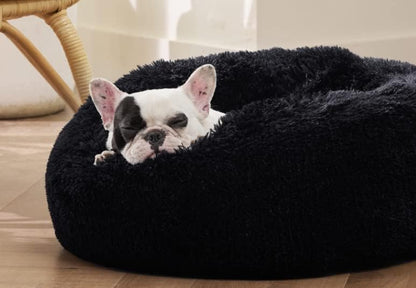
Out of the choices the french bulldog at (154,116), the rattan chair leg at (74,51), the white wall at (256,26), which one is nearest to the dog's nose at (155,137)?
the french bulldog at (154,116)

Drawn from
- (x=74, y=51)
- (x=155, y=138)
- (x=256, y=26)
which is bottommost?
(x=256, y=26)

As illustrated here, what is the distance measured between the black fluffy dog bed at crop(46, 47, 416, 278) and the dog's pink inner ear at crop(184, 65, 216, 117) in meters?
0.07

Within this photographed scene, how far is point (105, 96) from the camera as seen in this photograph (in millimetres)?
1587

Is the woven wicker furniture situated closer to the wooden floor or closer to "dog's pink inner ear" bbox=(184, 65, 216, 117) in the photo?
the wooden floor

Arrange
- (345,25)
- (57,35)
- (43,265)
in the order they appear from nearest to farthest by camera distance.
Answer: (43,265) → (57,35) → (345,25)

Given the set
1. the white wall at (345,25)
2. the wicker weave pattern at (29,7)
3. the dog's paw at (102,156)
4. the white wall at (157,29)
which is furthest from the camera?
the white wall at (157,29)

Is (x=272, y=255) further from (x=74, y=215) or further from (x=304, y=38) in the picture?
(x=304, y=38)

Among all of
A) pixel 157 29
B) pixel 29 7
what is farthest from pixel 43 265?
pixel 157 29

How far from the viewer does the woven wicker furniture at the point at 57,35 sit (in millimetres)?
2031

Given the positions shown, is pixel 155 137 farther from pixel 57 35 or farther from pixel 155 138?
pixel 57 35

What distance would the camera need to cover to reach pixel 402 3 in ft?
8.91

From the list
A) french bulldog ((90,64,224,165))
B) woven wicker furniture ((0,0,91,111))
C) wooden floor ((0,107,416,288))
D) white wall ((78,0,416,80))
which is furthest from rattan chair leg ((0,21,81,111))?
french bulldog ((90,64,224,165))

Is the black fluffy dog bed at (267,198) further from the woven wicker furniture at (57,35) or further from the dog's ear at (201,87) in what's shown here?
the woven wicker furniture at (57,35)

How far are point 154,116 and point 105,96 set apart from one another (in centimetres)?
A: 11
